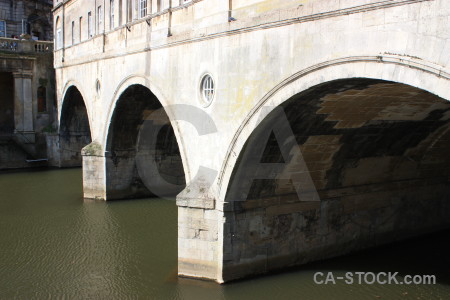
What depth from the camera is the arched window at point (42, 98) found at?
74.1 feet

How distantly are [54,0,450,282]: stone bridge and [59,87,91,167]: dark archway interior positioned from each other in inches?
368

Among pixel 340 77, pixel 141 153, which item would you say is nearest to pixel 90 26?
pixel 141 153

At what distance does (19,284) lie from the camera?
28.1 ft

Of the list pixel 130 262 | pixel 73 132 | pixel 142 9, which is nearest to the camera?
pixel 130 262

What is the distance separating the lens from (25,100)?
2203 cm

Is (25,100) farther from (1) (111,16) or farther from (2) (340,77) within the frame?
(2) (340,77)

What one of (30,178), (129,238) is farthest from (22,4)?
(129,238)

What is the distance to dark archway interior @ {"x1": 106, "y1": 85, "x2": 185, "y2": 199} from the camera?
1430 centimetres

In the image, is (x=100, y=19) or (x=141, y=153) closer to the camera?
(x=100, y=19)

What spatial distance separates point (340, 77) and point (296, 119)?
5.57ft

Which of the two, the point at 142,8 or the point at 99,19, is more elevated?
the point at 99,19

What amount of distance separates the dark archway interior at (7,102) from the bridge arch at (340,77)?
19111mm

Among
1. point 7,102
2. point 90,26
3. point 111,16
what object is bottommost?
point 7,102

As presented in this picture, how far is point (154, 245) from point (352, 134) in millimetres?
5249
